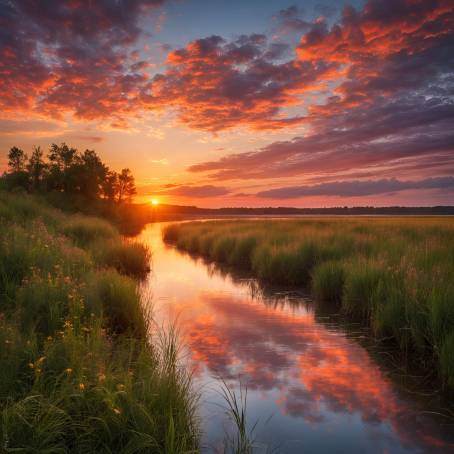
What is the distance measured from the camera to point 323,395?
6.13 m

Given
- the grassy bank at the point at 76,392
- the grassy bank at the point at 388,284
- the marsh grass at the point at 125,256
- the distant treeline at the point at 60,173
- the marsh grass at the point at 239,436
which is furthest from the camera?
the distant treeline at the point at 60,173

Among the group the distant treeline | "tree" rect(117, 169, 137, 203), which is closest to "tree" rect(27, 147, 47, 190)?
the distant treeline

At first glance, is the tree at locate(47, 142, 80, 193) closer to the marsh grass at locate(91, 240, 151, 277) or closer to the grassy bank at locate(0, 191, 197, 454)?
the marsh grass at locate(91, 240, 151, 277)

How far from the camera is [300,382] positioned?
657 cm

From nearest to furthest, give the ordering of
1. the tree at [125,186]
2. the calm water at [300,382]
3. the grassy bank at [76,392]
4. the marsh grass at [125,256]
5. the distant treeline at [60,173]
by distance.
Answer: the grassy bank at [76,392] < the calm water at [300,382] < the marsh grass at [125,256] < the distant treeline at [60,173] < the tree at [125,186]

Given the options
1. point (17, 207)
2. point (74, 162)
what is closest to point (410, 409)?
point (17, 207)

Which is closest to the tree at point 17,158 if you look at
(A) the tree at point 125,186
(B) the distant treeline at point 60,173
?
(B) the distant treeline at point 60,173

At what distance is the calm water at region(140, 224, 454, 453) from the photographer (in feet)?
16.3

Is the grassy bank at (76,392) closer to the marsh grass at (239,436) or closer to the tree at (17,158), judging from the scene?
the marsh grass at (239,436)

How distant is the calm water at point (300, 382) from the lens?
498 cm

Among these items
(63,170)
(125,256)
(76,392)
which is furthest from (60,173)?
(76,392)

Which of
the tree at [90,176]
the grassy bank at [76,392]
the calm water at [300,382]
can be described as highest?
the tree at [90,176]

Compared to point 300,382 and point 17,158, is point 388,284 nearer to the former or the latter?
point 300,382

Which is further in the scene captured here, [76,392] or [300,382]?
[300,382]
